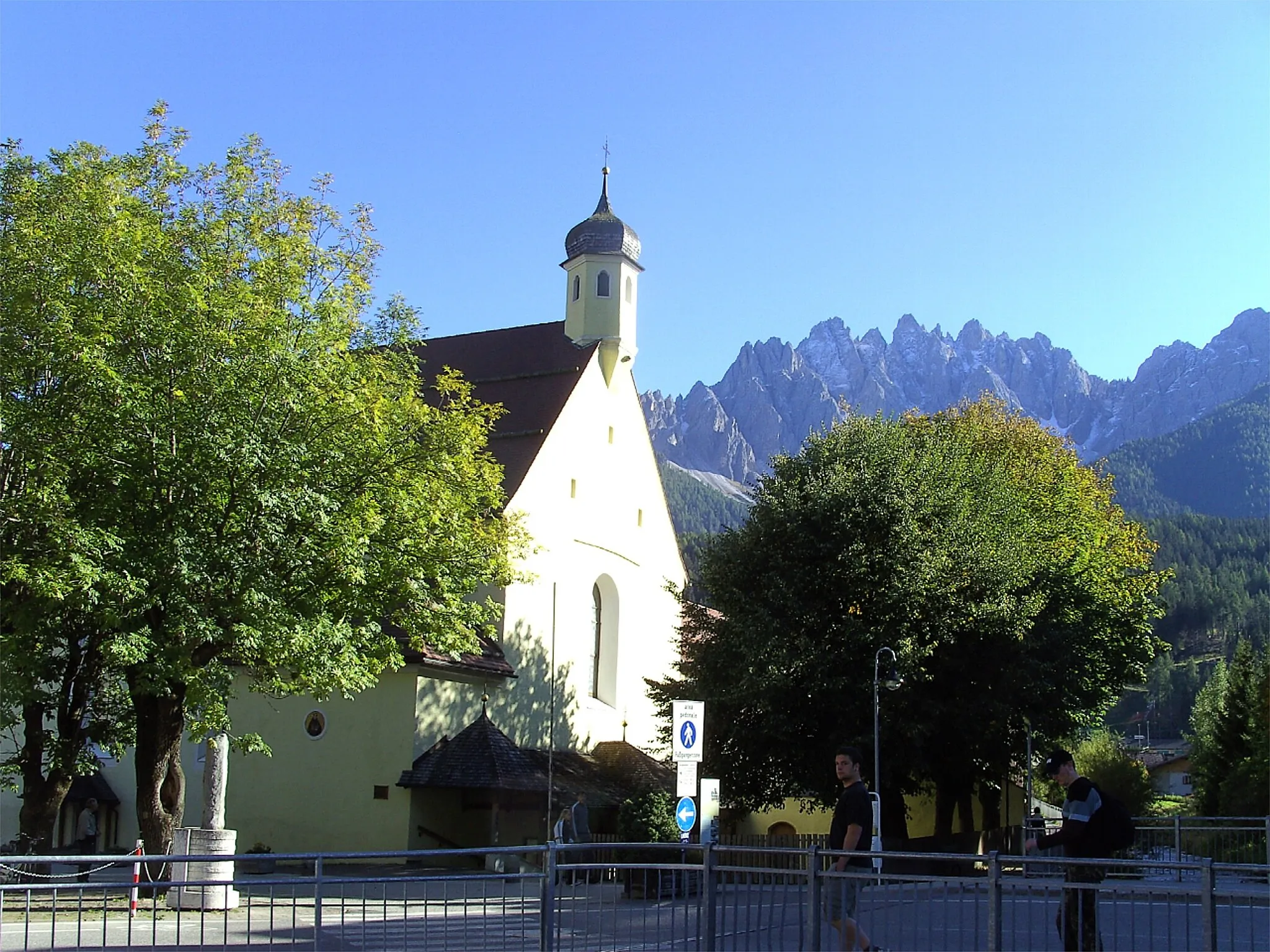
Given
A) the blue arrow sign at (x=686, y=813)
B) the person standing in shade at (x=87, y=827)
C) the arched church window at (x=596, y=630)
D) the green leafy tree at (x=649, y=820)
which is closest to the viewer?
the blue arrow sign at (x=686, y=813)

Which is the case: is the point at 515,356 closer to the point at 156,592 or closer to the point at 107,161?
the point at 107,161

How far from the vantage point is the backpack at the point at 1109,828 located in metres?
9.70

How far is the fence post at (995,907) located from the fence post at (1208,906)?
128 cm

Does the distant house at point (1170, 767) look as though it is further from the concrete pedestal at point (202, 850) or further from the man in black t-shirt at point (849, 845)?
the man in black t-shirt at point (849, 845)

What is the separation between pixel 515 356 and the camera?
41438 millimetres

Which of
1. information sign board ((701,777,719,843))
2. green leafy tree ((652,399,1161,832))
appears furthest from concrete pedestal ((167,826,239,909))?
green leafy tree ((652,399,1161,832))

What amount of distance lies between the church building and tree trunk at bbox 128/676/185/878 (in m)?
8.02

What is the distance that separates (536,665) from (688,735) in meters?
20.2

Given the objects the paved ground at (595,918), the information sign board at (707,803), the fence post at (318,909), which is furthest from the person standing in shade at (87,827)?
the fence post at (318,909)

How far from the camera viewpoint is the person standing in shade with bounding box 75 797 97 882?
117 ft

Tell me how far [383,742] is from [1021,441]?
23.8m

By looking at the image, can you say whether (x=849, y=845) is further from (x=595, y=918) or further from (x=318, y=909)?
(x=318, y=909)

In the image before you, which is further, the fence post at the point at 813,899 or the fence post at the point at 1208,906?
the fence post at the point at 813,899

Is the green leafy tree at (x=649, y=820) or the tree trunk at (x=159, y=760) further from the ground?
the tree trunk at (x=159, y=760)
